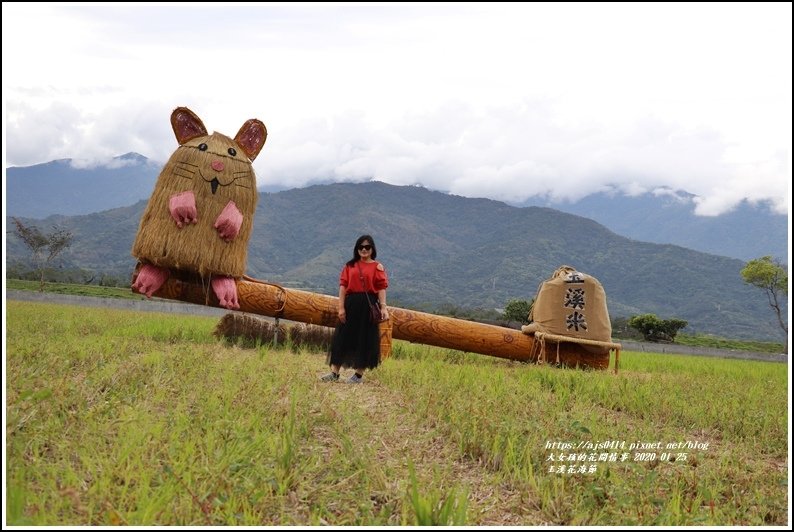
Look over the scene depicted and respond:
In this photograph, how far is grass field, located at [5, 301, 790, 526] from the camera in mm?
2473

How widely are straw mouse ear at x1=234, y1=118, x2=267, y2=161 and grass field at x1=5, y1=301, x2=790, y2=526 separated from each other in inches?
102

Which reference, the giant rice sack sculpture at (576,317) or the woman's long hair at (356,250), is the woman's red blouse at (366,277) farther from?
the giant rice sack sculpture at (576,317)

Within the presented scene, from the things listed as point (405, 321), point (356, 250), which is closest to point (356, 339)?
point (356, 250)

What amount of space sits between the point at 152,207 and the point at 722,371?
8.97 m

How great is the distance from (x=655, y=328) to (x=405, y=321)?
22.1m

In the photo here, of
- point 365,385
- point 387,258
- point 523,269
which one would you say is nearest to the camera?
point 365,385

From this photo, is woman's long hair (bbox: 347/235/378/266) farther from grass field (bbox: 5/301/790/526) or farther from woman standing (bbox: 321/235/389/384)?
grass field (bbox: 5/301/790/526)

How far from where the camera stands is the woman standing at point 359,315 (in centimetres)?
598

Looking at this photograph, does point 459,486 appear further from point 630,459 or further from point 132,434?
point 132,434

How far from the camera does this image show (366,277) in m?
6.02

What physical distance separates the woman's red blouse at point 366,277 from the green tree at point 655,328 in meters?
23.9

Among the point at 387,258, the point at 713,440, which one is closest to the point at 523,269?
the point at 387,258

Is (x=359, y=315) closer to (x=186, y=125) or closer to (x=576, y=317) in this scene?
(x=186, y=125)

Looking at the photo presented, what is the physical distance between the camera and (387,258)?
11269cm
